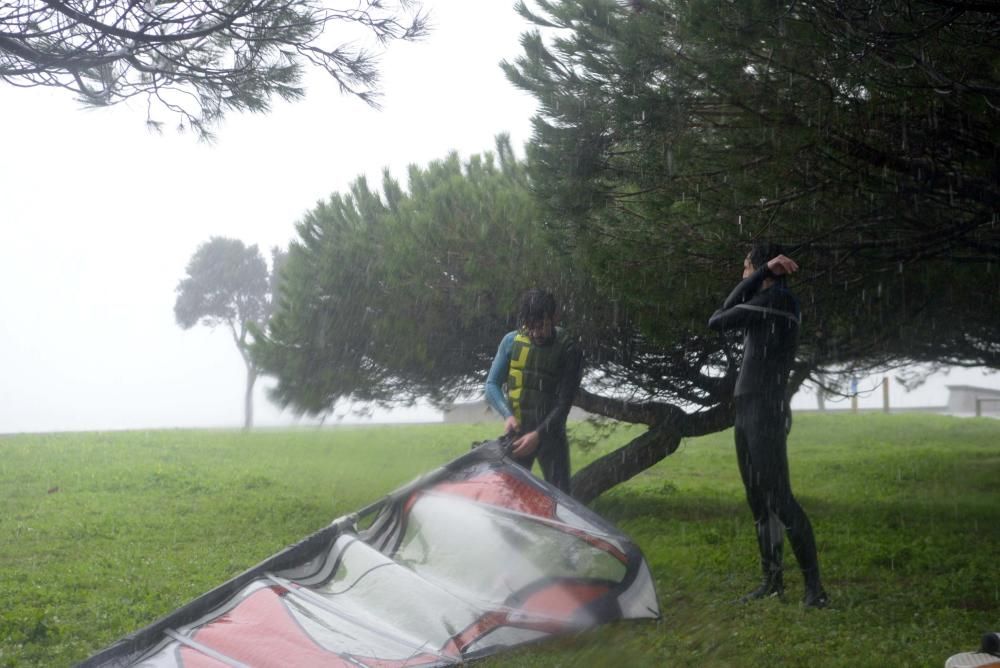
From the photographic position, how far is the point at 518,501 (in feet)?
15.1

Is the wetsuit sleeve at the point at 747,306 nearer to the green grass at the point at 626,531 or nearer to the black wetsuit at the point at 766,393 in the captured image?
the black wetsuit at the point at 766,393

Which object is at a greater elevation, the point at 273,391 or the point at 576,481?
Result: the point at 273,391

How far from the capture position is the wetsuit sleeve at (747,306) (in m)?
4.60

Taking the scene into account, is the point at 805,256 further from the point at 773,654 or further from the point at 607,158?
the point at 773,654

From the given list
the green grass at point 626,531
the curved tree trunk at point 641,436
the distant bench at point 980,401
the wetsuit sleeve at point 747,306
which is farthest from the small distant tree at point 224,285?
the distant bench at point 980,401

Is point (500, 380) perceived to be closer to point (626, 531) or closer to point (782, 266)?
point (782, 266)

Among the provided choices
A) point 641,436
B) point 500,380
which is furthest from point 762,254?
point 641,436

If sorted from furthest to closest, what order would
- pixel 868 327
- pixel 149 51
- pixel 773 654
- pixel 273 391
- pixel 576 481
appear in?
pixel 273 391
pixel 576 481
pixel 868 327
pixel 149 51
pixel 773 654

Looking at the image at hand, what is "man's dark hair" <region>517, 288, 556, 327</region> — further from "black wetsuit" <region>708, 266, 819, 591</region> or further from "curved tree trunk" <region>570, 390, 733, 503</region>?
"curved tree trunk" <region>570, 390, 733, 503</region>

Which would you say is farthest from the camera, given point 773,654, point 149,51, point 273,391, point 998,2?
point 273,391

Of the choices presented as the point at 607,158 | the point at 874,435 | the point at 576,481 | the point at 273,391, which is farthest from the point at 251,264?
the point at 607,158

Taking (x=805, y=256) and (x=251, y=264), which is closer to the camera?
(x=805, y=256)

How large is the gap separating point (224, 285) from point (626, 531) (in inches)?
414

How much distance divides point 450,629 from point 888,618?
2.26 meters
